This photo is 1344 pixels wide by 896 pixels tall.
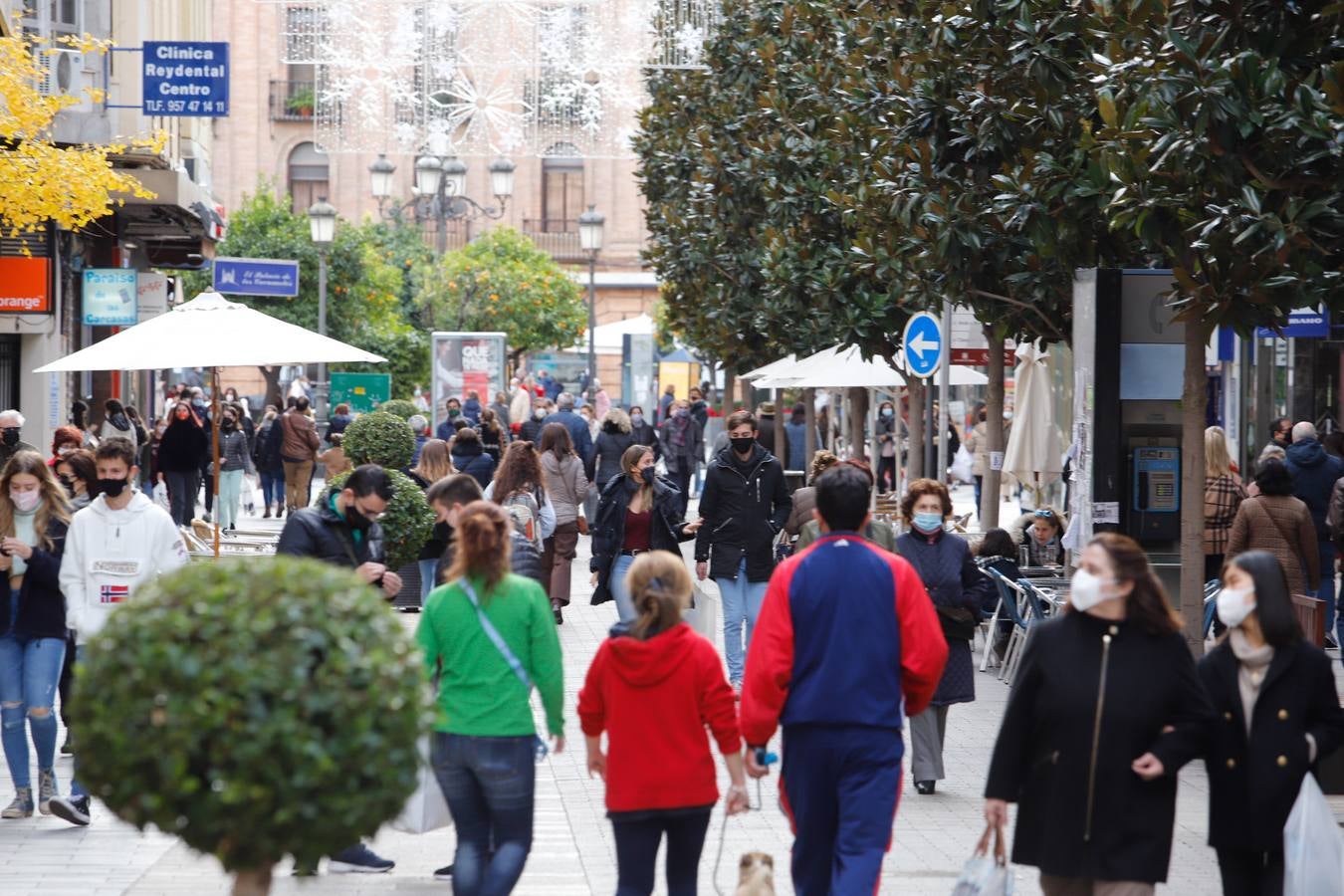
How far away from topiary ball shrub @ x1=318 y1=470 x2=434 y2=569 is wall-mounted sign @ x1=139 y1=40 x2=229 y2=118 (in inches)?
495

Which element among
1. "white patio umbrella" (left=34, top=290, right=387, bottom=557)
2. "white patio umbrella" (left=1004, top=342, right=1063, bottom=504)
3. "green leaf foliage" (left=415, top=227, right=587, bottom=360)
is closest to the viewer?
"white patio umbrella" (left=34, top=290, right=387, bottom=557)

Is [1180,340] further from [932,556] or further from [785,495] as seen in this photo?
[932,556]

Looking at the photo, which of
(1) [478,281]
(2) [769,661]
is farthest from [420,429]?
(1) [478,281]

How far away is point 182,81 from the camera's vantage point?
2380cm

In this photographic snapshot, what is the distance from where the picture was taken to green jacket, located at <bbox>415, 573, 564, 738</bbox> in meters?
6.58

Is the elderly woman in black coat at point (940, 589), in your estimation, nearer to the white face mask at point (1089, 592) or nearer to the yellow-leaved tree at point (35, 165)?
the white face mask at point (1089, 592)

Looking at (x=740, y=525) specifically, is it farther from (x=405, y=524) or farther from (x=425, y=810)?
(x=425, y=810)

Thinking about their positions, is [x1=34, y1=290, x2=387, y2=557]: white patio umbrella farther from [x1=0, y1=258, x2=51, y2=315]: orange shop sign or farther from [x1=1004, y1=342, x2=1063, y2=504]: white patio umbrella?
[x1=0, y1=258, x2=51, y2=315]: orange shop sign

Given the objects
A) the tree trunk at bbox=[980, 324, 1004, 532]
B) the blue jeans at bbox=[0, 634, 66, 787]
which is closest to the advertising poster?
the tree trunk at bbox=[980, 324, 1004, 532]

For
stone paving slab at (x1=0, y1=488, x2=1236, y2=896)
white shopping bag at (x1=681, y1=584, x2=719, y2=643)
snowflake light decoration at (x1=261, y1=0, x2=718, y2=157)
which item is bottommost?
stone paving slab at (x1=0, y1=488, x2=1236, y2=896)

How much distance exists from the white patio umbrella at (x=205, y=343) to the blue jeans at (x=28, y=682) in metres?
5.07

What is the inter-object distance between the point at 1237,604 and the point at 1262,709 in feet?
1.16

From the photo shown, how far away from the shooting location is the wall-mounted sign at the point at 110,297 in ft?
84.2

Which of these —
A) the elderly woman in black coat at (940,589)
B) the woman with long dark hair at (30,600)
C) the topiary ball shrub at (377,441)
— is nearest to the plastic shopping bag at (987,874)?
the elderly woman in black coat at (940,589)
